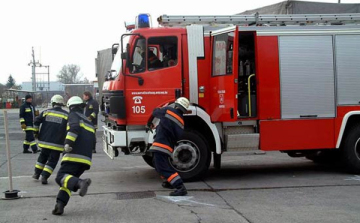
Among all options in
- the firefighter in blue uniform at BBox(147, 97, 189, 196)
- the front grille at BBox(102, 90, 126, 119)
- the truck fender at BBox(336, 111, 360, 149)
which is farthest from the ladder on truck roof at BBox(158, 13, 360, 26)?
the firefighter in blue uniform at BBox(147, 97, 189, 196)

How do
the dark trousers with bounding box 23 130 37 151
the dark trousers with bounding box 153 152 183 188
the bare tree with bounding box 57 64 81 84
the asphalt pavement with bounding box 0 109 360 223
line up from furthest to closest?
the bare tree with bounding box 57 64 81 84 < the dark trousers with bounding box 23 130 37 151 < the dark trousers with bounding box 153 152 183 188 < the asphalt pavement with bounding box 0 109 360 223

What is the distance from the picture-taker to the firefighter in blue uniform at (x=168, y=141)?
23.8 feet

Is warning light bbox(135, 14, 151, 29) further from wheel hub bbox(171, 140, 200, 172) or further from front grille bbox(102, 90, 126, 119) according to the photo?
wheel hub bbox(171, 140, 200, 172)

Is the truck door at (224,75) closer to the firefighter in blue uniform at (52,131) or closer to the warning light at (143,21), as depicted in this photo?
the warning light at (143,21)

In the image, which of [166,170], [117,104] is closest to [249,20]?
[117,104]

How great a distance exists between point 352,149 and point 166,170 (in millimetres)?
4150

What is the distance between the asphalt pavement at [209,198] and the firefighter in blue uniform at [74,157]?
32 centimetres

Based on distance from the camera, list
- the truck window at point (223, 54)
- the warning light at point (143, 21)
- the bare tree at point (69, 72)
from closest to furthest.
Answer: the truck window at point (223, 54) < the warning light at point (143, 21) < the bare tree at point (69, 72)

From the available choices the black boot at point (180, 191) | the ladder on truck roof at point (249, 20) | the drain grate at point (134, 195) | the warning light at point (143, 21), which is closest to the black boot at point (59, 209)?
the drain grate at point (134, 195)

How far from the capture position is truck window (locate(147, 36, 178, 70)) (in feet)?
28.1

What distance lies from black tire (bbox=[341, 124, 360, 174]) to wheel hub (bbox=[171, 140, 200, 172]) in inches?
122

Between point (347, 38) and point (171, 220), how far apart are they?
218 inches

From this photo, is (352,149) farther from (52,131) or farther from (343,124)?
(52,131)

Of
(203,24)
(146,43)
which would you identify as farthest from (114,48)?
(203,24)
